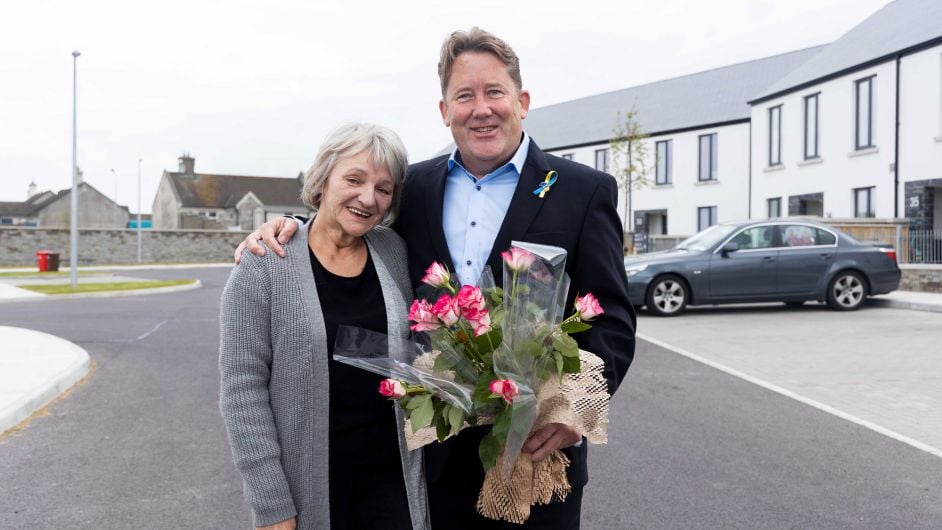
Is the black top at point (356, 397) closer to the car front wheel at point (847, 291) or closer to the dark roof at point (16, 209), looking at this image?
the car front wheel at point (847, 291)

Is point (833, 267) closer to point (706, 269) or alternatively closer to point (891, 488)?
point (706, 269)

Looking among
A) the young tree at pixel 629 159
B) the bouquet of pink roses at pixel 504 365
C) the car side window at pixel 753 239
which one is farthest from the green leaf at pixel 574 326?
the young tree at pixel 629 159

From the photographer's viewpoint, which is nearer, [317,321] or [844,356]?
[317,321]

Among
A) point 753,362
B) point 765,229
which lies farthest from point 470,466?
point 765,229

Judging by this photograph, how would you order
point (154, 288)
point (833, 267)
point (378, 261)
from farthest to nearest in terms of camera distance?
point (154, 288), point (833, 267), point (378, 261)

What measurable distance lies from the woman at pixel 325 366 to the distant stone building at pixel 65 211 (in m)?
72.4

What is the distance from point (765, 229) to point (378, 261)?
1235 cm

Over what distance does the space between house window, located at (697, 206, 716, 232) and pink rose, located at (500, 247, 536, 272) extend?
32257 millimetres

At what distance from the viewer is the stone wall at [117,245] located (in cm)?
4250

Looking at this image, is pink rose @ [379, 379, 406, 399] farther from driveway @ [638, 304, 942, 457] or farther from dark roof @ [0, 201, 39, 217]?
dark roof @ [0, 201, 39, 217]

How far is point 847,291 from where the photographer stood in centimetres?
1358

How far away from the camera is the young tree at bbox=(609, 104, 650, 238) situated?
105 ft

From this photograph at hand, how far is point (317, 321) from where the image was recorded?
2291 mm

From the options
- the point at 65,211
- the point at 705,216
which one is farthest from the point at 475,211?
the point at 65,211
